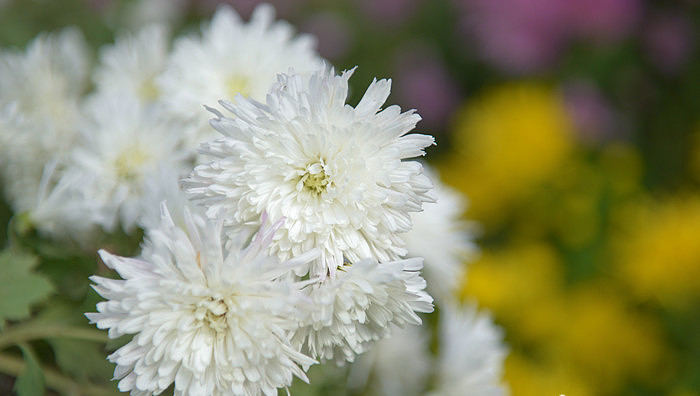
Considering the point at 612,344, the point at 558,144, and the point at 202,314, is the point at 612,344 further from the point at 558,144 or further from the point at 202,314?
the point at 202,314

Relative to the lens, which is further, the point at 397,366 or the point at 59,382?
the point at 397,366

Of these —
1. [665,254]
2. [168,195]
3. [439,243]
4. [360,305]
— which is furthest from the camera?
[665,254]

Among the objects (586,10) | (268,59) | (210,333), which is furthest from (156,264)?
(586,10)

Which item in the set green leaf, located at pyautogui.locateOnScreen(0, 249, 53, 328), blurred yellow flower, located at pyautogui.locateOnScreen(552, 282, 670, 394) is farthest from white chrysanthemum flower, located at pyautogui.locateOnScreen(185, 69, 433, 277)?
blurred yellow flower, located at pyautogui.locateOnScreen(552, 282, 670, 394)

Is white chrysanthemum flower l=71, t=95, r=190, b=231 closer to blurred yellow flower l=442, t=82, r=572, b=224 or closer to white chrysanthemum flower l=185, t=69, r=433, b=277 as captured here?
white chrysanthemum flower l=185, t=69, r=433, b=277

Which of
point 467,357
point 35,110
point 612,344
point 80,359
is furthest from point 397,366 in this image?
point 612,344

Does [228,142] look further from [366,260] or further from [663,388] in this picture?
[663,388]
